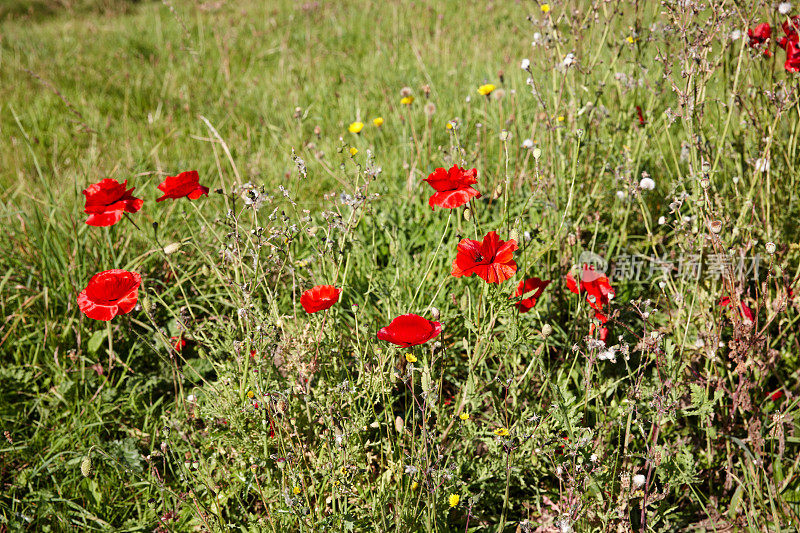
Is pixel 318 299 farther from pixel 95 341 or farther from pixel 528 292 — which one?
pixel 95 341

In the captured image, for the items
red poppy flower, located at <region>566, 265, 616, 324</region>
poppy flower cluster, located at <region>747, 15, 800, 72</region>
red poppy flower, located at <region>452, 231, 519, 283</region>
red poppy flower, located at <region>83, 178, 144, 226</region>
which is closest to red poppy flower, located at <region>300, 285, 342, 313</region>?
red poppy flower, located at <region>452, 231, 519, 283</region>

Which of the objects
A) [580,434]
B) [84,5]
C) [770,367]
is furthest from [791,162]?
[84,5]

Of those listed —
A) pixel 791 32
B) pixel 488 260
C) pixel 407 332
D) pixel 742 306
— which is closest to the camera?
pixel 407 332

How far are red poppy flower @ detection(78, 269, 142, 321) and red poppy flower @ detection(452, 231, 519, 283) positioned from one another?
0.74m

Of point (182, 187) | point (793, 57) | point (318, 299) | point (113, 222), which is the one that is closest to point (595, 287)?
point (318, 299)

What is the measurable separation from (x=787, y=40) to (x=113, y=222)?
1.95 meters

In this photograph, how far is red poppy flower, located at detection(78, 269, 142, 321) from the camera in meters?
1.28

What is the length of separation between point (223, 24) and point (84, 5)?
199 inches

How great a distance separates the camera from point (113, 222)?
146cm

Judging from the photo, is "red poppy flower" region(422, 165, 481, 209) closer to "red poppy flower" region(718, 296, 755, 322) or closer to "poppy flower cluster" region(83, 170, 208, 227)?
"poppy flower cluster" region(83, 170, 208, 227)

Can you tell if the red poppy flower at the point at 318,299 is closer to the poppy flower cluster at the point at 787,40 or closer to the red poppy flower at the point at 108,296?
the red poppy flower at the point at 108,296

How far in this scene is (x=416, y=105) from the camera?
10.7 ft

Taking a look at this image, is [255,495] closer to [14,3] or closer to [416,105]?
[416,105]

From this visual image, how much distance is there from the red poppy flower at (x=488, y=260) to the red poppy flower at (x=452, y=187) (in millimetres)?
116
